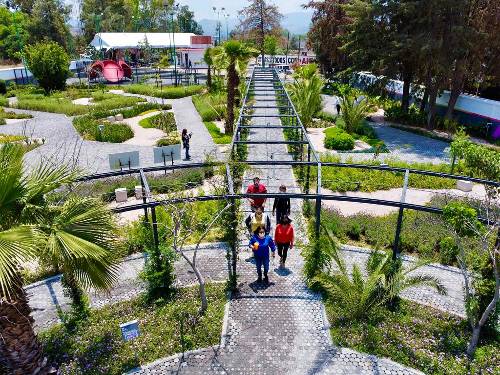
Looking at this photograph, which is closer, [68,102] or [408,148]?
[408,148]

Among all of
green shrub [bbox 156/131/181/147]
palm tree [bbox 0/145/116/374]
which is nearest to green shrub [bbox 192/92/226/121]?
green shrub [bbox 156/131/181/147]

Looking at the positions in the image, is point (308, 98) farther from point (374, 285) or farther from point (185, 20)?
point (185, 20)

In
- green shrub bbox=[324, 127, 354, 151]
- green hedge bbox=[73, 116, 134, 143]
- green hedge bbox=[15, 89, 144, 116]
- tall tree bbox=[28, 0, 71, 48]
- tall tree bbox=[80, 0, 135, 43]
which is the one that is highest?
tall tree bbox=[80, 0, 135, 43]

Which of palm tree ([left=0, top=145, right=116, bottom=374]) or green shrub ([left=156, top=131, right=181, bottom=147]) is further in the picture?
green shrub ([left=156, top=131, right=181, bottom=147])

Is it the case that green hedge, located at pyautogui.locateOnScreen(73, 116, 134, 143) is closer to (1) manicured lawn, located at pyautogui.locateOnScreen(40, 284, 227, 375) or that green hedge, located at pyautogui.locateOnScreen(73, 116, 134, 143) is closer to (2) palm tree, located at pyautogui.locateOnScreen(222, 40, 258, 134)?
(2) palm tree, located at pyautogui.locateOnScreen(222, 40, 258, 134)

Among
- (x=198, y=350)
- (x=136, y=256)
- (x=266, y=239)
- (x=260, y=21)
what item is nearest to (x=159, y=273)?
(x=198, y=350)

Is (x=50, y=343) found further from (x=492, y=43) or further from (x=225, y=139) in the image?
Result: (x=492, y=43)
